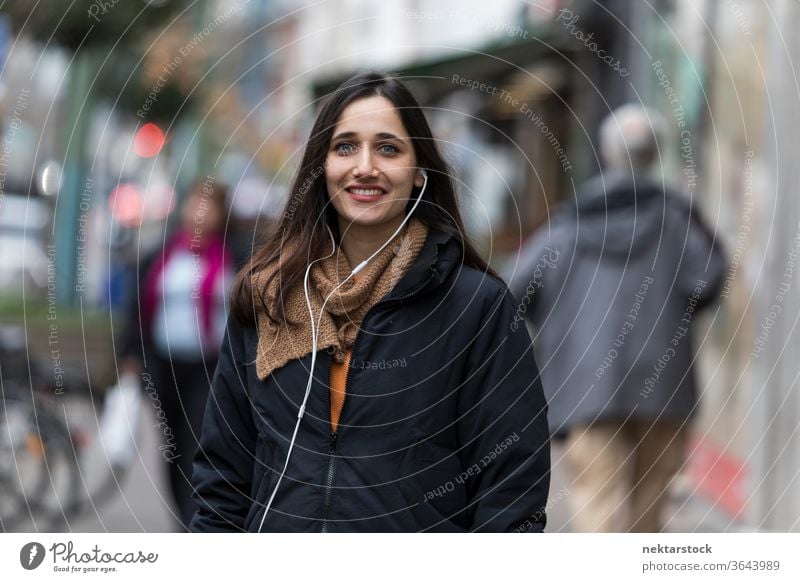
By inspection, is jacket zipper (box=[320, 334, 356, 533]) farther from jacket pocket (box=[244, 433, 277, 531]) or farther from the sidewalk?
the sidewalk

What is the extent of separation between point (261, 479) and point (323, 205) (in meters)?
0.63

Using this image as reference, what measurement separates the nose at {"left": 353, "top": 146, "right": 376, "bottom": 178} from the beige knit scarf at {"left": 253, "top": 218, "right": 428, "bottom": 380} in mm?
180

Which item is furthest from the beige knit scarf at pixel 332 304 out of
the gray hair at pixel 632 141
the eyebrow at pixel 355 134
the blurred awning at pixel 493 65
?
the blurred awning at pixel 493 65

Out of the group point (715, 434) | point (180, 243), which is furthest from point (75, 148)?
point (180, 243)

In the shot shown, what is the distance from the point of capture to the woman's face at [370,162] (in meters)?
3.08

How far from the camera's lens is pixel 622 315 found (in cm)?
577

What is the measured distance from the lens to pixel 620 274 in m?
5.71

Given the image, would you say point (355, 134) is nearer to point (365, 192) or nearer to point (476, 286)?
point (365, 192)

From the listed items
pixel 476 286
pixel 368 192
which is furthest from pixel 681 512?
pixel 368 192

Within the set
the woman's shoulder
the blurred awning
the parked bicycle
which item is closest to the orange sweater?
the woman's shoulder

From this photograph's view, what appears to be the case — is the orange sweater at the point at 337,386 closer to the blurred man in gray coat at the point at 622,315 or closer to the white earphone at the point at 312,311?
the white earphone at the point at 312,311

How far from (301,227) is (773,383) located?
13.6 ft

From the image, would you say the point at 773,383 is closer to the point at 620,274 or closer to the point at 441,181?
the point at 620,274

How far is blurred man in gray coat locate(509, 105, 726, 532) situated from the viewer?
5727 millimetres
